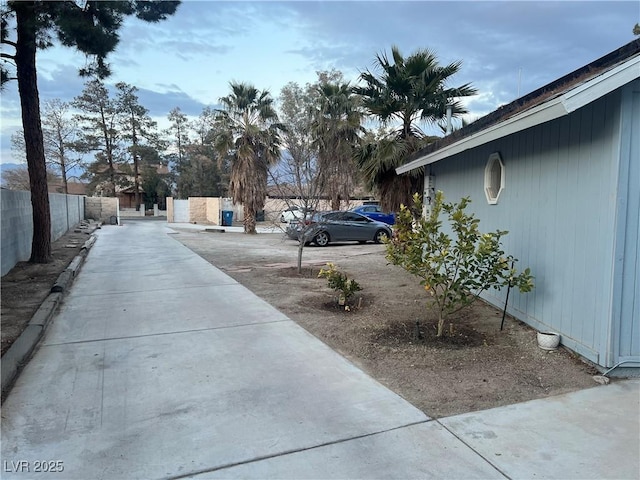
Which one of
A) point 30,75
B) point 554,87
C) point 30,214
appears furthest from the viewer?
point 30,214

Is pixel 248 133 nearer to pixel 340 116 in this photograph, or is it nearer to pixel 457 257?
pixel 340 116

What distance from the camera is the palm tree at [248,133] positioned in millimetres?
22891

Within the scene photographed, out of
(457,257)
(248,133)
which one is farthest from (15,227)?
(248,133)

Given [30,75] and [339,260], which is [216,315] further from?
[30,75]

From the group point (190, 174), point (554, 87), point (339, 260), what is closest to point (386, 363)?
point (554, 87)

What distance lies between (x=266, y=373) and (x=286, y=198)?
22.9 ft

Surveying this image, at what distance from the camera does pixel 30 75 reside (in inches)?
419

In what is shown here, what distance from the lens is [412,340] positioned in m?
5.30

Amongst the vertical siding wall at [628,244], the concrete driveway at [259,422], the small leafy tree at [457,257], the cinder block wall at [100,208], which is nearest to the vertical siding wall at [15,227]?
the concrete driveway at [259,422]

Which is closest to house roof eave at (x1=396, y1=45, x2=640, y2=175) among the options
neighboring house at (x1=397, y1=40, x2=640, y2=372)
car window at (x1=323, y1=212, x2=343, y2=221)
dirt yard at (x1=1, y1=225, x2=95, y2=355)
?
neighboring house at (x1=397, y1=40, x2=640, y2=372)

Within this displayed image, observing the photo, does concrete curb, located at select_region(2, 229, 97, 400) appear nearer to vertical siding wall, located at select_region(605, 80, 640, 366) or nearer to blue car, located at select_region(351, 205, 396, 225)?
vertical siding wall, located at select_region(605, 80, 640, 366)

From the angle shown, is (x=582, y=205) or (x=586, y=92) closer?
(x=586, y=92)

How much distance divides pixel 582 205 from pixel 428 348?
2195 millimetres

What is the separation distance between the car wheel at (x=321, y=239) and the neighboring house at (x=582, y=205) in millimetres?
11577
